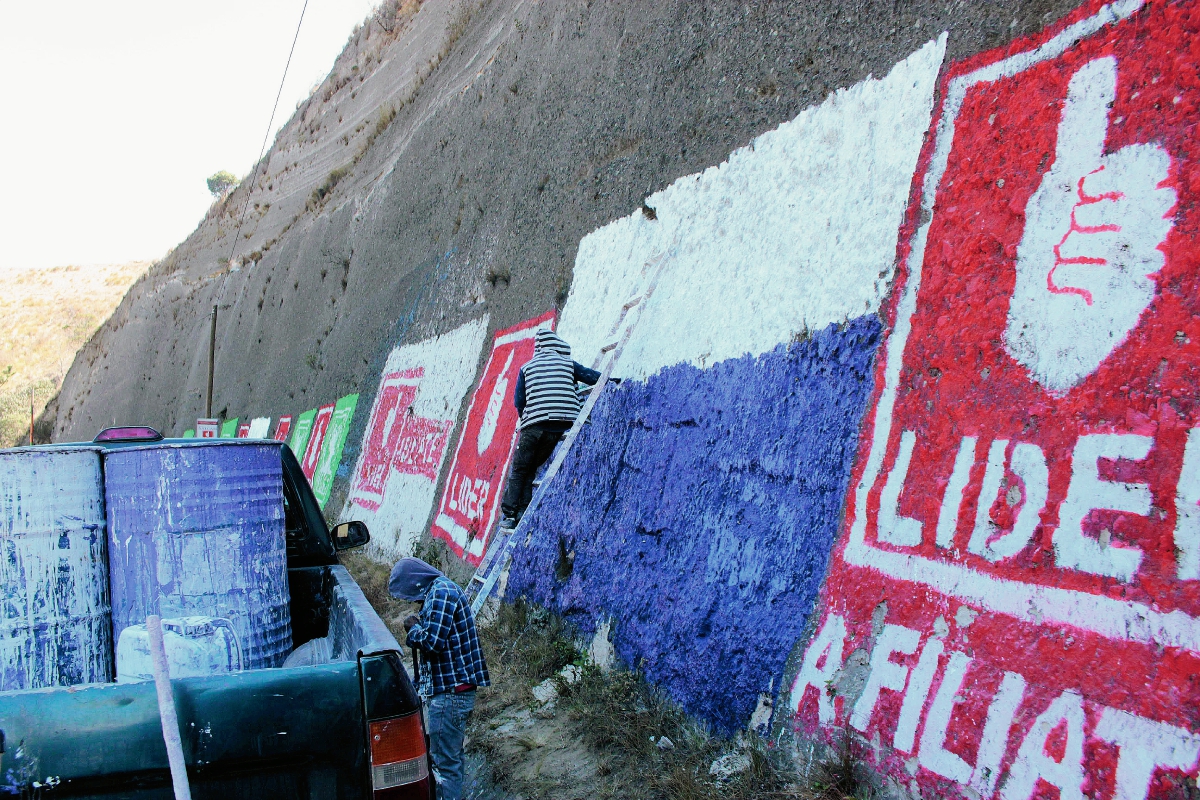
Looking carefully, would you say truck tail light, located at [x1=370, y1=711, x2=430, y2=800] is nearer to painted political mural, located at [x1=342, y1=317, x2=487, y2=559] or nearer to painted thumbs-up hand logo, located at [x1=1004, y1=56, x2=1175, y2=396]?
painted thumbs-up hand logo, located at [x1=1004, y1=56, x2=1175, y2=396]

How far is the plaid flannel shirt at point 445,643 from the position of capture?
4066 millimetres

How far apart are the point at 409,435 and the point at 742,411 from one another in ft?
24.8

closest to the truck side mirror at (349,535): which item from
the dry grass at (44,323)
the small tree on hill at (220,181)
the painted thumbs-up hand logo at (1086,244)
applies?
the painted thumbs-up hand logo at (1086,244)

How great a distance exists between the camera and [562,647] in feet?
19.0

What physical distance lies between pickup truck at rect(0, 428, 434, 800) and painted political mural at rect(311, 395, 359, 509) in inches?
497

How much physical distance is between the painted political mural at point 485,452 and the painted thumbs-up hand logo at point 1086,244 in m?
5.01

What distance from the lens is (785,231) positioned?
5.07 metres

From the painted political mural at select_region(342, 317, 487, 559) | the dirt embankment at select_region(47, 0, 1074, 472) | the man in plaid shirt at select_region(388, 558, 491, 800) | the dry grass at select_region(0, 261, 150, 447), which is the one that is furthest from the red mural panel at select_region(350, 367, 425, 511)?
the dry grass at select_region(0, 261, 150, 447)

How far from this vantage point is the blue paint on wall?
4133mm

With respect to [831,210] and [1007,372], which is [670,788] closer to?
[1007,372]

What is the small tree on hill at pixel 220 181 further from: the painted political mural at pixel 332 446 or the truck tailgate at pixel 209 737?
the truck tailgate at pixel 209 737

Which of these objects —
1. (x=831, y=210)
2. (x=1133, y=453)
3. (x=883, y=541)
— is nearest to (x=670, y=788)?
(x=883, y=541)

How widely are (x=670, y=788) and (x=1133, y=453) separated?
2.38 meters

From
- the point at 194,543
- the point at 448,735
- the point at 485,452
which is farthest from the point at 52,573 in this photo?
the point at 485,452
